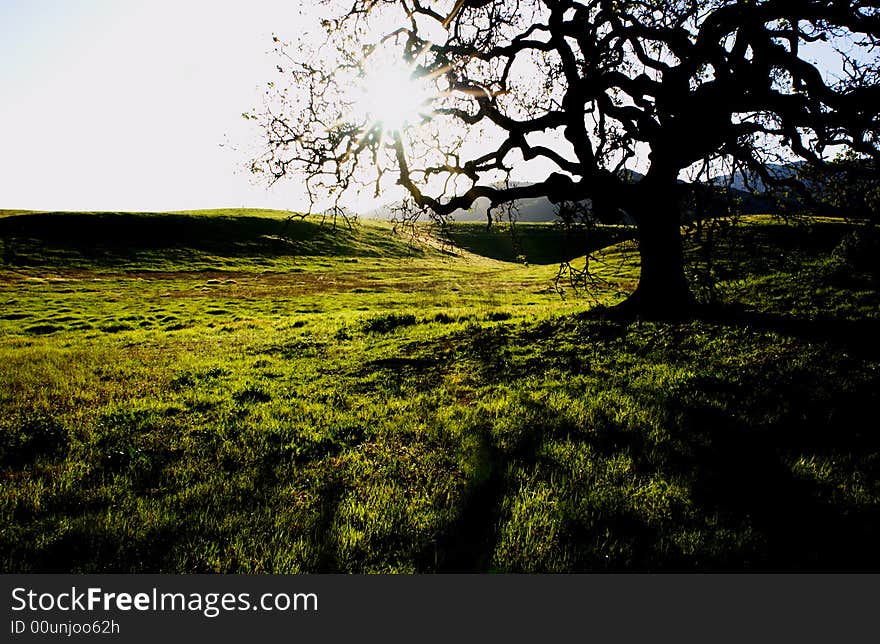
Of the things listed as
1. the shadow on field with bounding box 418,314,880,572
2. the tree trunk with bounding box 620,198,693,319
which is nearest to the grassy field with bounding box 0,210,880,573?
the shadow on field with bounding box 418,314,880,572

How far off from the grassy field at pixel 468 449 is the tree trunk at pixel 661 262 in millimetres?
1357

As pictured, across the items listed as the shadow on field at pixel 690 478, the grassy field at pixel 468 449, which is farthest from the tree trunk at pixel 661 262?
the shadow on field at pixel 690 478

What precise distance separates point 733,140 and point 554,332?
26.0 ft

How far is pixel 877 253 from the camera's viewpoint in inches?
603

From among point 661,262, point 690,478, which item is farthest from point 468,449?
point 661,262

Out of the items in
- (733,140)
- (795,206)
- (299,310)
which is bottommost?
(299,310)

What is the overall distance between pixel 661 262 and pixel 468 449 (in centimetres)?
1239

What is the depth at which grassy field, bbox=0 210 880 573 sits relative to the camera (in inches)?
144

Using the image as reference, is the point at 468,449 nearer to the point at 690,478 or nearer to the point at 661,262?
the point at 690,478

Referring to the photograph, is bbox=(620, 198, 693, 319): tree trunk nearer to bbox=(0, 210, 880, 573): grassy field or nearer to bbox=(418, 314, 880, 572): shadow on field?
bbox=(0, 210, 880, 573): grassy field

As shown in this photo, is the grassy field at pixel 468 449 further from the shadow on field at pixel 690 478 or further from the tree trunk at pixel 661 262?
the tree trunk at pixel 661 262

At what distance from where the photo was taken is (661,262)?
1452cm

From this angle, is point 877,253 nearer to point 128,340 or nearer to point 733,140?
point 733,140
